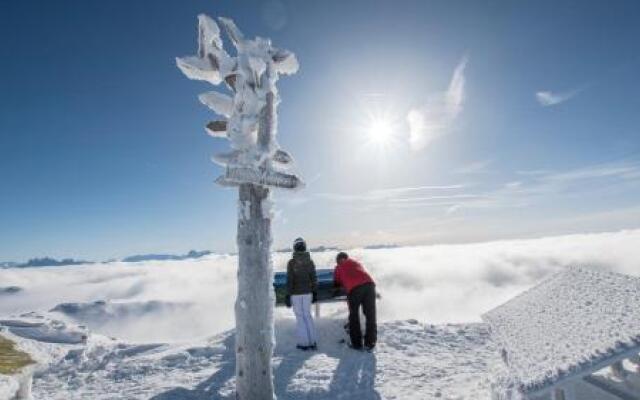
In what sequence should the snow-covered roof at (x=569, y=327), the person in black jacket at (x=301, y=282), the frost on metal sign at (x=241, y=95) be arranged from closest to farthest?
the snow-covered roof at (x=569, y=327) < the frost on metal sign at (x=241, y=95) < the person in black jacket at (x=301, y=282)

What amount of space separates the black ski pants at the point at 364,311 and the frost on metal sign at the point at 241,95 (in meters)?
4.79

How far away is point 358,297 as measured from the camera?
431 inches

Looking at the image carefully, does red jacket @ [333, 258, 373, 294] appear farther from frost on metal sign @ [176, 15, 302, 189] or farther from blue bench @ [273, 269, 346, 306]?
frost on metal sign @ [176, 15, 302, 189]

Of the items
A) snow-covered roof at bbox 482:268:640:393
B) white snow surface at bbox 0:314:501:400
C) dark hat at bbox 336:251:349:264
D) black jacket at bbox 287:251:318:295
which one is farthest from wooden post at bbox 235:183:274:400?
dark hat at bbox 336:251:349:264

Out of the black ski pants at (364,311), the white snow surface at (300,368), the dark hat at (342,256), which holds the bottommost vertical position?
the white snow surface at (300,368)

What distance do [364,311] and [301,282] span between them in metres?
1.78

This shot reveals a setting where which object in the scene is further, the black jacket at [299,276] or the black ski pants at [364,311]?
the black ski pants at [364,311]

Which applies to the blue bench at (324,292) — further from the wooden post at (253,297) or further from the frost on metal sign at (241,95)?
the frost on metal sign at (241,95)

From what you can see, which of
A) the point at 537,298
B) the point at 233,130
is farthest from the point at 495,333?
the point at 233,130

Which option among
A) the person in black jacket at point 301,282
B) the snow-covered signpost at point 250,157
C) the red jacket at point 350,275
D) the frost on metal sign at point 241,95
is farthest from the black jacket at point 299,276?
the frost on metal sign at point 241,95

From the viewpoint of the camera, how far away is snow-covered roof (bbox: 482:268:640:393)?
4348mm

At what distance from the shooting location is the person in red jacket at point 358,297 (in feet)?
36.0

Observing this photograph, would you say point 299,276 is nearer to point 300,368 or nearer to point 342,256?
point 342,256

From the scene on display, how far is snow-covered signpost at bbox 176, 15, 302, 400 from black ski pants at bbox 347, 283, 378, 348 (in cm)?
394
